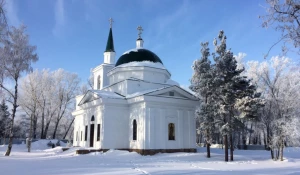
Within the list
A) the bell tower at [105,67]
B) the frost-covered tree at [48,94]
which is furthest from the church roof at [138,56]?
the frost-covered tree at [48,94]

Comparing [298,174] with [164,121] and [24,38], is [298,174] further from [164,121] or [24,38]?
[24,38]

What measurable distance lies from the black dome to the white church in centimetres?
65

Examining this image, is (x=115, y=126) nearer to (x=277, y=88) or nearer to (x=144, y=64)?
(x=144, y=64)

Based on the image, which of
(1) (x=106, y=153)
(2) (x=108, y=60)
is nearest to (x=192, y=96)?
(1) (x=106, y=153)

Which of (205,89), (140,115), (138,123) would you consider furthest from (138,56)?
(205,89)

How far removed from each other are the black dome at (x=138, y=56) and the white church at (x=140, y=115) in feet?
2.15

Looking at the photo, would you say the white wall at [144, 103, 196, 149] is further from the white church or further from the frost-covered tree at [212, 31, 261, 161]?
the frost-covered tree at [212, 31, 261, 161]

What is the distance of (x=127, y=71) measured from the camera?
26.9m

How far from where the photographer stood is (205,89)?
66.4 ft

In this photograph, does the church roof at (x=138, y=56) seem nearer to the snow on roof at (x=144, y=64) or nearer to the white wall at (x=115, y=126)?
the snow on roof at (x=144, y=64)

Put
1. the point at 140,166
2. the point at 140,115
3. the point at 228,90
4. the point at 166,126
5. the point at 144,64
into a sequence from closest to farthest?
the point at 140,166, the point at 228,90, the point at 140,115, the point at 166,126, the point at 144,64

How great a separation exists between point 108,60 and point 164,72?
348 inches

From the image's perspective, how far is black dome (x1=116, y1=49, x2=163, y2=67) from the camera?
2753 centimetres

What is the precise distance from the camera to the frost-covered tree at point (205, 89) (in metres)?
20.0
